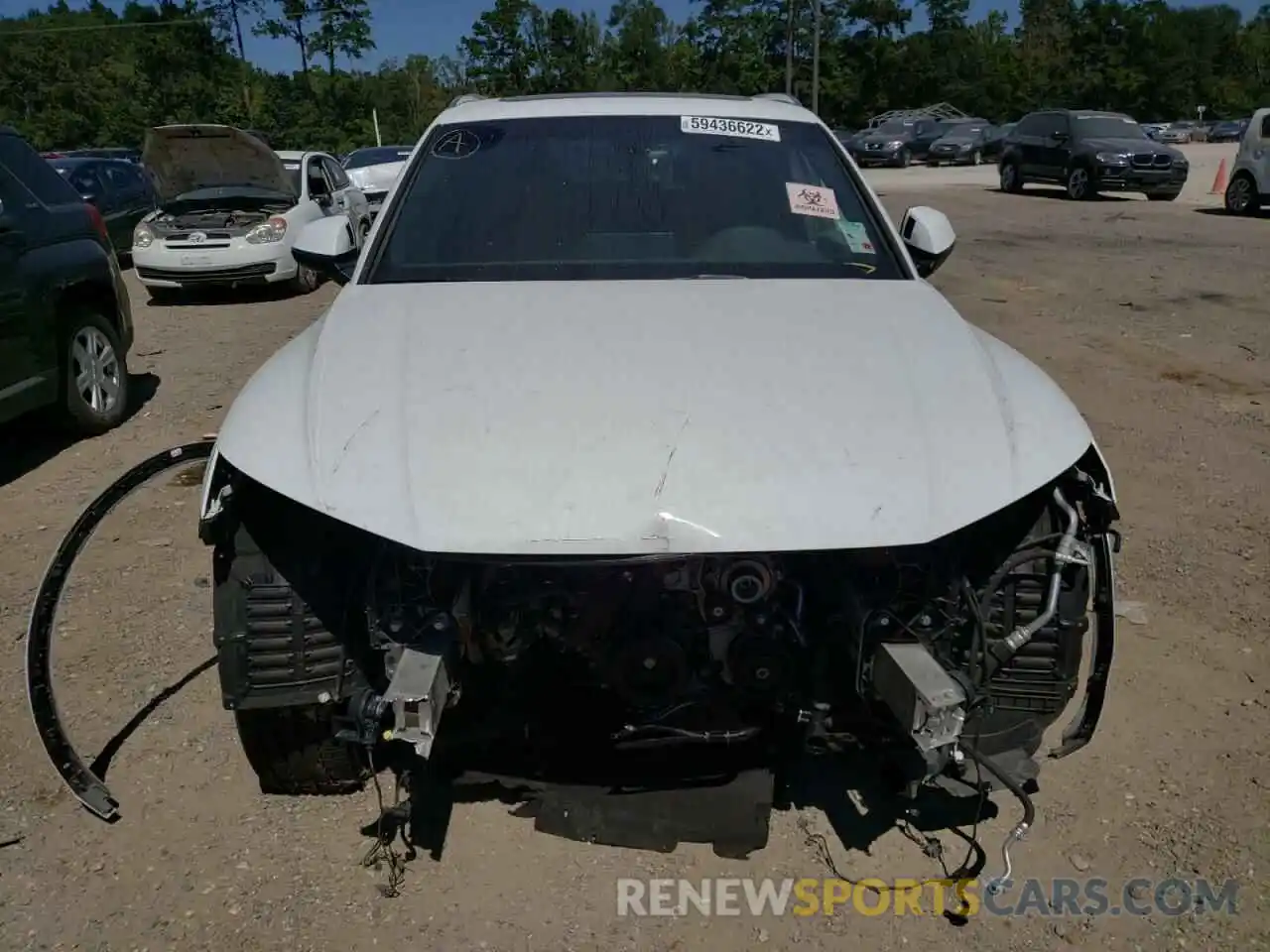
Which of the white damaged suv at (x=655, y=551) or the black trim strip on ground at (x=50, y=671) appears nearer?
the white damaged suv at (x=655, y=551)

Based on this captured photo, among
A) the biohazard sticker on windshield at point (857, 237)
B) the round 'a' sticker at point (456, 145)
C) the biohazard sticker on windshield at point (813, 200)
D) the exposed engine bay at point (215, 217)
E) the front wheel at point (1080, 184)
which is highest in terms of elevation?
the round 'a' sticker at point (456, 145)

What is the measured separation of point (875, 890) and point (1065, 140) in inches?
885

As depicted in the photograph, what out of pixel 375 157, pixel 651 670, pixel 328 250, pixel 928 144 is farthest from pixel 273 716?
pixel 928 144

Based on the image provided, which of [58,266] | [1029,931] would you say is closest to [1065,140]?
[58,266]

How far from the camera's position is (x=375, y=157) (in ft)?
62.3

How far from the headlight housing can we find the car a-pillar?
31.1 ft

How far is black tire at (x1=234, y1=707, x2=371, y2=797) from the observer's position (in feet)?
8.68

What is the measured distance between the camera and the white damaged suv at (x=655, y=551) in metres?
2.20

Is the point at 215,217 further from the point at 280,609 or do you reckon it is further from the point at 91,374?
the point at 280,609

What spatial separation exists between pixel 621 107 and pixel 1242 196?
17621 mm

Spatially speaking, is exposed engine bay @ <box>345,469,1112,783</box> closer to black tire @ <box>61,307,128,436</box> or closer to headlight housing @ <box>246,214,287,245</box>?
black tire @ <box>61,307,128,436</box>

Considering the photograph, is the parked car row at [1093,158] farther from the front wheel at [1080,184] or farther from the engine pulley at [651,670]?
the engine pulley at [651,670]

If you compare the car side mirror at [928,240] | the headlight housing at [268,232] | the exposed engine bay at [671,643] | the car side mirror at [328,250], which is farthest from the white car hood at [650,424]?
the headlight housing at [268,232]

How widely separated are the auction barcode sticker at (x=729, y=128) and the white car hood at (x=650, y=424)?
1.09 meters
